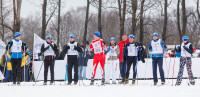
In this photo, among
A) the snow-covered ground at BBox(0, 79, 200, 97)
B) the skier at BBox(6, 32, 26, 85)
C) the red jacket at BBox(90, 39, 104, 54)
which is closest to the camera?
the snow-covered ground at BBox(0, 79, 200, 97)

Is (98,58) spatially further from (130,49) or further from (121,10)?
(121,10)

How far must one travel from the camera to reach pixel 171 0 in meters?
28.7

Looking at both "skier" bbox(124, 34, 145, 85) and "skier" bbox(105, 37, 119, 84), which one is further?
"skier" bbox(105, 37, 119, 84)

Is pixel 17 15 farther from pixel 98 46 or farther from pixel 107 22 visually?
pixel 107 22

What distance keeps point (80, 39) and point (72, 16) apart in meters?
5.66

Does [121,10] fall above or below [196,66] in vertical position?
above

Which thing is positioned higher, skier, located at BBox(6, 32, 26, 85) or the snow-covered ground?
skier, located at BBox(6, 32, 26, 85)

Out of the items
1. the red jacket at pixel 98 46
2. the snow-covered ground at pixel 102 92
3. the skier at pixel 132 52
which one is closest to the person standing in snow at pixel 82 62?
the skier at pixel 132 52

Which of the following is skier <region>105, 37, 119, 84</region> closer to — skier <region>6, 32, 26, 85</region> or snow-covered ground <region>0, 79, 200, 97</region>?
skier <region>6, 32, 26, 85</region>

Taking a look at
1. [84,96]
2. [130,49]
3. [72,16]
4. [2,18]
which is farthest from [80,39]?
[84,96]

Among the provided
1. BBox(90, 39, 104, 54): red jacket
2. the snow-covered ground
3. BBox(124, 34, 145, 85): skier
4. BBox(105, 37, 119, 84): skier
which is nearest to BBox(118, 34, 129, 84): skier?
BBox(105, 37, 119, 84): skier

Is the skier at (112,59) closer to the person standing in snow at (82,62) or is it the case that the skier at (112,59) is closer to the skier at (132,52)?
the skier at (132,52)

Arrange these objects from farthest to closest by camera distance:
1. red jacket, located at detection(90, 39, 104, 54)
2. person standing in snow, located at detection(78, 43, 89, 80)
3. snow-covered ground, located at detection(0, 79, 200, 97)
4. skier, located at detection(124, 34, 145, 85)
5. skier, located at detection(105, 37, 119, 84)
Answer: person standing in snow, located at detection(78, 43, 89, 80)
skier, located at detection(105, 37, 119, 84)
skier, located at detection(124, 34, 145, 85)
red jacket, located at detection(90, 39, 104, 54)
snow-covered ground, located at detection(0, 79, 200, 97)

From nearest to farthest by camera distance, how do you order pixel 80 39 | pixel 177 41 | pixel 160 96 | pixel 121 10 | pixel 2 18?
pixel 160 96, pixel 121 10, pixel 2 18, pixel 80 39, pixel 177 41
